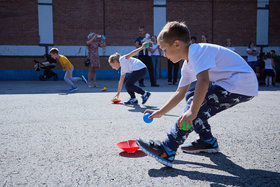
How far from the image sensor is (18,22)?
1494cm

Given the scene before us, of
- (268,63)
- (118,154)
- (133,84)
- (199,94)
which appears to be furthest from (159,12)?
(199,94)

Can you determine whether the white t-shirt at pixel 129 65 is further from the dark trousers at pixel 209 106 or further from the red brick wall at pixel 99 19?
the red brick wall at pixel 99 19

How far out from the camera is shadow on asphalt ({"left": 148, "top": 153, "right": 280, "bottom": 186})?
2.16 metres

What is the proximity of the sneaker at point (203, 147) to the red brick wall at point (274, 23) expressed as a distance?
16.6m

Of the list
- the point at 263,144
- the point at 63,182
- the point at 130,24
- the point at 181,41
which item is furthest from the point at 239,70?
the point at 130,24

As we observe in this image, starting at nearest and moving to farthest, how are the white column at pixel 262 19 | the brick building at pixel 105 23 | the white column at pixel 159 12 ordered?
the brick building at pixel 105 23 < the white column at pixel 159 12 < the white column at pixel 262 19

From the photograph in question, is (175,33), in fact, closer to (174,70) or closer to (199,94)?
(199,94)

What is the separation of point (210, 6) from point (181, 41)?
15349mm

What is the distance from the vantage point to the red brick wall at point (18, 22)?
14.9 m

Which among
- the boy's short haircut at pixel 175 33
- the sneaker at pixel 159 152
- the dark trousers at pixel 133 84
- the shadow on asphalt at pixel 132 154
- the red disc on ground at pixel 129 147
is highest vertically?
the boy's short haircut at pixel 175 33

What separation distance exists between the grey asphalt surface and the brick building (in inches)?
436

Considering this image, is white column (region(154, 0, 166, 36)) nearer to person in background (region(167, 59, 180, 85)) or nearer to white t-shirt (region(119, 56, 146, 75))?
person in background (region(167, 59, 180, 85))

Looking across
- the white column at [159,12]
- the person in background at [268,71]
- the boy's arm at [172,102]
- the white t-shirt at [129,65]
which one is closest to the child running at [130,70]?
the white t-shirt at [129,65]

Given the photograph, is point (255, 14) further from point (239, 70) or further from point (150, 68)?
point (239, 70)
